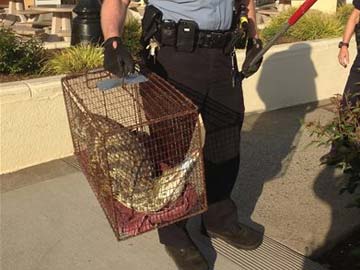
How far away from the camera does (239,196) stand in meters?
4.06

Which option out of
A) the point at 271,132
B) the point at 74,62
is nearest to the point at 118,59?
the point at 74,62

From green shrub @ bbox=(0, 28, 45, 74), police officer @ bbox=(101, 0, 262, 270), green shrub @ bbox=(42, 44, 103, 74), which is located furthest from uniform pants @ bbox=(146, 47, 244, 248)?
green shrub @ bbox=(0, 28, 45, 74)

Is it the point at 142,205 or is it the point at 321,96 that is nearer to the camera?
the point at 142,205

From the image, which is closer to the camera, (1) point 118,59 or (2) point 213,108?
(1) point 118,59

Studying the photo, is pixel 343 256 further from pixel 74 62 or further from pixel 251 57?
pixel 74 62

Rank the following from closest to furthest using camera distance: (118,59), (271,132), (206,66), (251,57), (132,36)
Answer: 1. (118,59)
2. (206,66)
3. (251,57)
4. (271,132)
5. (132,36)

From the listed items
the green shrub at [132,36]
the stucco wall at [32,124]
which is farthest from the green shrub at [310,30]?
the stucco wall at [32,124]

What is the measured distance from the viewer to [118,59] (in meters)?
2.38

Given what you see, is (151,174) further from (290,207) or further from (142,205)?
(290,207)

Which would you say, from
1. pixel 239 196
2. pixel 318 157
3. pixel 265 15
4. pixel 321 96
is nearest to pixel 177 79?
pixel 239 196

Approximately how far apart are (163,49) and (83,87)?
41.1 inches

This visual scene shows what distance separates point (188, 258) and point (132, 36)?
384 cm

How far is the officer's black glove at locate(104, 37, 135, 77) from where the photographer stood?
7.81 feet

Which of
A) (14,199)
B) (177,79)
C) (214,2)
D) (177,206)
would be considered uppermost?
(214,2)
